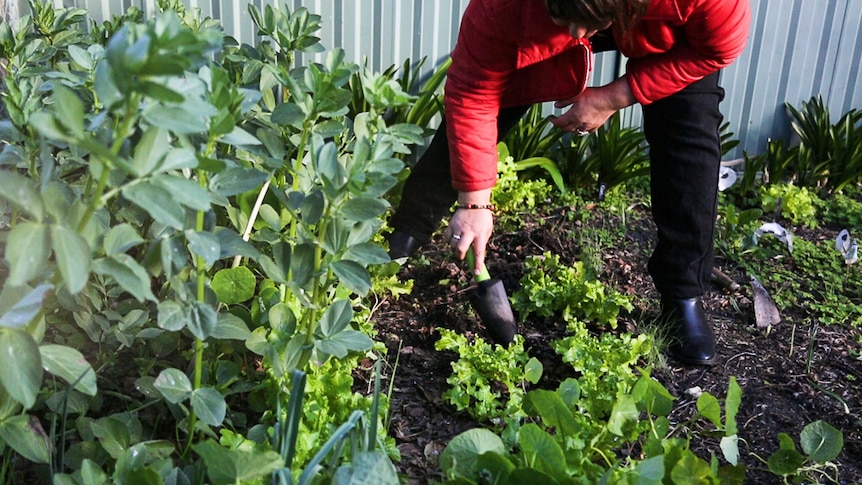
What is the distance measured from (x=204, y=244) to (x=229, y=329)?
31cm

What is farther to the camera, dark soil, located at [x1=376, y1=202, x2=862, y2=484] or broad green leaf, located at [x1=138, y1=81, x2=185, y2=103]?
dark soil, located at [x1=376, y1=202, x2=862, y2=484]

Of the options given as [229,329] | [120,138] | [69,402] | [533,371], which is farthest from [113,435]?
[533,371]

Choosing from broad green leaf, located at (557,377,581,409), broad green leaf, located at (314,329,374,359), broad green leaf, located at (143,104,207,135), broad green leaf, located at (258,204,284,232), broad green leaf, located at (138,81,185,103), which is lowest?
broad green leaf, located at (557,377,581,409)

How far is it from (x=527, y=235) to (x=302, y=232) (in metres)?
1.57

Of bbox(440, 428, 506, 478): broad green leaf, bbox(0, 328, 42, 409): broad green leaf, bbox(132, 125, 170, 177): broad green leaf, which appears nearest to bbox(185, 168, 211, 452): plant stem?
bbox(132, 125, 170, 177): broad green leaf

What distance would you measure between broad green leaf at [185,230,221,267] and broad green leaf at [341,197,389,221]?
28 cm

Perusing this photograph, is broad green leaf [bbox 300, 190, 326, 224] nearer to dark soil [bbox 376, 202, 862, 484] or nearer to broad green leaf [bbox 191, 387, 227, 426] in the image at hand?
broad green leaf [bbox 191, 387, 227, 426]

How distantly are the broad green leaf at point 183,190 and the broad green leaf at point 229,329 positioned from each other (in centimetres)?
48

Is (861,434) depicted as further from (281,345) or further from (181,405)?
(181,405)

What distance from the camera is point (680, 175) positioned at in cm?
245

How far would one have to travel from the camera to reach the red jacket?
2109 mm

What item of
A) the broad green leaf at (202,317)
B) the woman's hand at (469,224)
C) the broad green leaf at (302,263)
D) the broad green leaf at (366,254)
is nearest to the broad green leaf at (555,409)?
the broad green leaf at (366,254)

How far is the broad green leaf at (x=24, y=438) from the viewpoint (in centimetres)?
144

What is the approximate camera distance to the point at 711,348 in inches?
99.3
